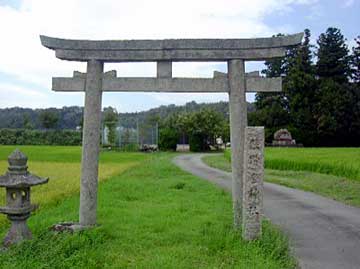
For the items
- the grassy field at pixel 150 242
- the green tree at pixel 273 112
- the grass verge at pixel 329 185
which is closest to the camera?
the grassy field at pixel 150 242

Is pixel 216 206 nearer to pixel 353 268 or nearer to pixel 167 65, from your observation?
pixel 167 65

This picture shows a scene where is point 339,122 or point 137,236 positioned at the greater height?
point 339,122

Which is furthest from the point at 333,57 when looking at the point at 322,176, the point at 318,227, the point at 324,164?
the point at 318,227

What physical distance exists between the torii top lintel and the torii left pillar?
Answer: 0.89 ft

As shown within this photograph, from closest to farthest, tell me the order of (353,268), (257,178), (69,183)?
1. (353,268)
2. (257,178)
3. (69,183)

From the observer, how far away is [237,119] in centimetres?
752

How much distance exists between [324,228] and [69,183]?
1008cm

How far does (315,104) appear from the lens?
45.4 meters

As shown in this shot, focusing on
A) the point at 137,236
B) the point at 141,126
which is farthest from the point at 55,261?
the point at 141,126

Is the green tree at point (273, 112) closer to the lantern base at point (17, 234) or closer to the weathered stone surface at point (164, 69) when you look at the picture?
the weathered stone surface at point (164, 69)

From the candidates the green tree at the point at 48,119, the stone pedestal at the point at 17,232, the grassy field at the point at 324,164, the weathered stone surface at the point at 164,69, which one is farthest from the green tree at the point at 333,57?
the green tree at the point at 48,119

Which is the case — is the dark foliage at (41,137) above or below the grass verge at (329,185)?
above

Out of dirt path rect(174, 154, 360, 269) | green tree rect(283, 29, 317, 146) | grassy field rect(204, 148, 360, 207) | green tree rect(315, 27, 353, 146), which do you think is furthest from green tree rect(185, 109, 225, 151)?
dirt path rect(174, 154, 360, 269)

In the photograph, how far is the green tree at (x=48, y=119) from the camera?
76875mm
